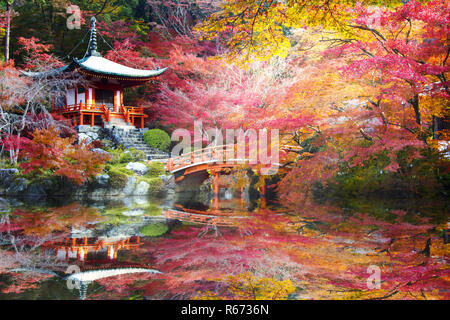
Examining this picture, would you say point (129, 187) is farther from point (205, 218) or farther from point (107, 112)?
point (107, 112)

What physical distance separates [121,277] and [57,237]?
8.06 ft

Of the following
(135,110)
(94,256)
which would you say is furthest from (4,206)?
(135,110)

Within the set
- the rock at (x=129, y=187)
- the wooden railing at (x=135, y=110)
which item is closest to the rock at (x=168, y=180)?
the rock at (x=129, y=187)

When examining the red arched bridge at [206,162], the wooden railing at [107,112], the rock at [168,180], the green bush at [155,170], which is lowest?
the rock at [168,180]

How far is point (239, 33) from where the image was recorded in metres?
6.09

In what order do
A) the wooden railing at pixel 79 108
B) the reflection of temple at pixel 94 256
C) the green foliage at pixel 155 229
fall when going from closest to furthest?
the reflection of temple at pixel 94 256
the green foliage at pixel 155 229
the wooden railing at pixel 79 108

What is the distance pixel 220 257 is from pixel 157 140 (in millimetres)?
12287

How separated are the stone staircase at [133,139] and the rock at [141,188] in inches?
93.2

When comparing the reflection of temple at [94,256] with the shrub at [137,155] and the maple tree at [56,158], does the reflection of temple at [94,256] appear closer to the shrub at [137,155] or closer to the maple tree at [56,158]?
the maple tree at [56,158]

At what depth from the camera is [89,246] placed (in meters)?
4.99

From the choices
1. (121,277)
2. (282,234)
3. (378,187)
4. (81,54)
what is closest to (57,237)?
(121,277)

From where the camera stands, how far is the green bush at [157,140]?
53.0 ft

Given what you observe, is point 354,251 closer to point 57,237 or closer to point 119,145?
point 57,237
